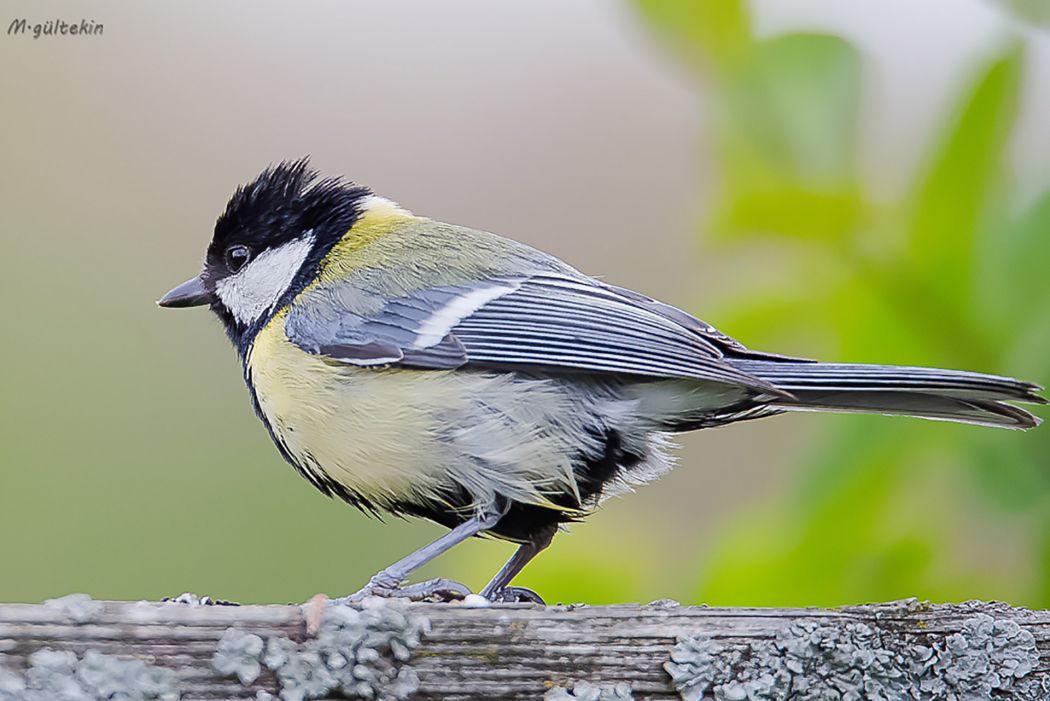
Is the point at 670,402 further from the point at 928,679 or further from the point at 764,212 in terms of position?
the point at 928,679

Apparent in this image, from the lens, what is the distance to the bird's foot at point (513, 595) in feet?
5.72

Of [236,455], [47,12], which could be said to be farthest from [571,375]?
[47,12]

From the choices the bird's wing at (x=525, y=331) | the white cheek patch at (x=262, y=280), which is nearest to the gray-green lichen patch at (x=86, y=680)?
the bird's wing at (x=525, y=331)

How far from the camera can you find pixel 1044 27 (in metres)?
1.33

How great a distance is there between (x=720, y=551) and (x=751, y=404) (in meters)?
0.45

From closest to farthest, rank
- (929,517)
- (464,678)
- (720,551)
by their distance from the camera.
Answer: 1. (464,678)
2. (929,517)
3. (720,551)

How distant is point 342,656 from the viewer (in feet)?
3.98

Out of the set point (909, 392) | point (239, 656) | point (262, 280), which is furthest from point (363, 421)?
point (909, 392)

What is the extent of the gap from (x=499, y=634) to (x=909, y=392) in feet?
2.19

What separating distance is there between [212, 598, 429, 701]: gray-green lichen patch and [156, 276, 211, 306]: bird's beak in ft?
4.00

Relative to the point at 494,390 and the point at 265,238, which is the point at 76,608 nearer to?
the point at 494,390

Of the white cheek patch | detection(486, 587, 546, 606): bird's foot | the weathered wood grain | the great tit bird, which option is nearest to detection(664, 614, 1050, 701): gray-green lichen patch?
the weathered wood grain

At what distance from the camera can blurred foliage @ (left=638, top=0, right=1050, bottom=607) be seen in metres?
1.34

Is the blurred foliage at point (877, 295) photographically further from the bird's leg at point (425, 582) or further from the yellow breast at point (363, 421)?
the yellow breast at point (363, 421)
